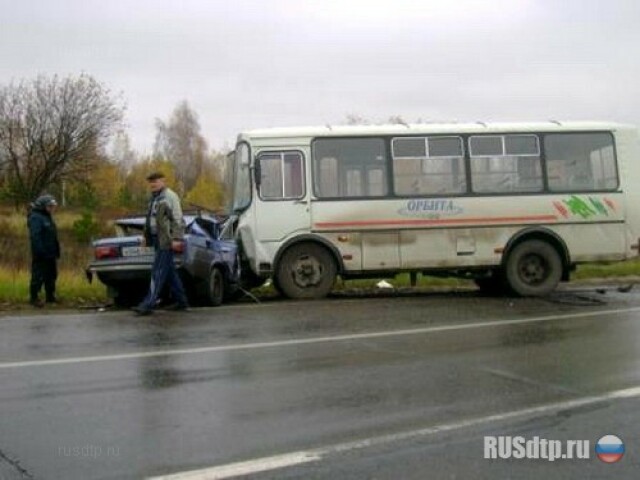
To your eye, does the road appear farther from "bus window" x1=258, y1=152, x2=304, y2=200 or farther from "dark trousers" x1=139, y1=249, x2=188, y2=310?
"bus window" x1=258, y1=152, x2=304, y2=200

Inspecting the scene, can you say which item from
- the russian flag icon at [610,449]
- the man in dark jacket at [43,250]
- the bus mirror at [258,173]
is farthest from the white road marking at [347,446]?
the man in dark jacket at [43,250]

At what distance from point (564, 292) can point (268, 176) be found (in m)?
5.89

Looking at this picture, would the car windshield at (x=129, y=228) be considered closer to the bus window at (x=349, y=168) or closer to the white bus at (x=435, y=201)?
the white bus at (x=435, y=201)

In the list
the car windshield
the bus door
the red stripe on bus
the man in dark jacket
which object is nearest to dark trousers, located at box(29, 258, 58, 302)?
the man in dark jacket

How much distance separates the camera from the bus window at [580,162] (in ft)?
50.5

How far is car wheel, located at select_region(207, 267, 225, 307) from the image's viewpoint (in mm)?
13234

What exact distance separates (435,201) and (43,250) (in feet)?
21.5

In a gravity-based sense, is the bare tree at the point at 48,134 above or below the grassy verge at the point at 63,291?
above

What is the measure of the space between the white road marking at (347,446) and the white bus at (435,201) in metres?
8.14

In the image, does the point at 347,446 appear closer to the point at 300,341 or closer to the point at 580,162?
the point at 300,341

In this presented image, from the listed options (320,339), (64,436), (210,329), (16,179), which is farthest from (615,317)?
(16,179)

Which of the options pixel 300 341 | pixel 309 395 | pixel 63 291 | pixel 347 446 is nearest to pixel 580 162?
pixel 300 341

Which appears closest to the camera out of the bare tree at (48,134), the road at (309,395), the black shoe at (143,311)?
the road at (309,395)

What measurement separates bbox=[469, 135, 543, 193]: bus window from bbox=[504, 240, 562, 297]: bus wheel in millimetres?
1042
